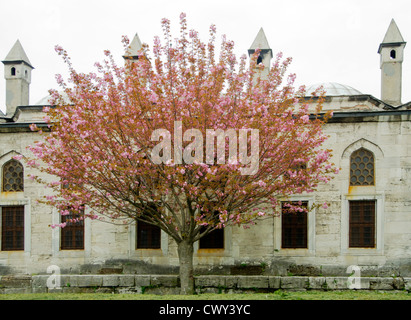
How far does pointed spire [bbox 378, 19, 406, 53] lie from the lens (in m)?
17.5

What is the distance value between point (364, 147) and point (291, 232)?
11.2ft

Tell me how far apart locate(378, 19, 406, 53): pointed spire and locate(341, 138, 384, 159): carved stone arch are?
5.83 metres

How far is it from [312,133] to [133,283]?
269 inches

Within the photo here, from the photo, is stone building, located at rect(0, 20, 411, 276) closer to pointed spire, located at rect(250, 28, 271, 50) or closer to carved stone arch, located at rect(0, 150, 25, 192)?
carved stone arch, located at rect(0, 150, 25, 192)

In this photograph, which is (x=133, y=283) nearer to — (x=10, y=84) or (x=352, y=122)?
(x=352, y=122)

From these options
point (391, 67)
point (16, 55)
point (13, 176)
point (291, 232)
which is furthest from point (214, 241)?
point (16, 55)

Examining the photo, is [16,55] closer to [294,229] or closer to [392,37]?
[294,229]

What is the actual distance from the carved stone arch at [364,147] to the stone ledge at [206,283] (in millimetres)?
3619

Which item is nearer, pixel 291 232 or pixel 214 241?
pixel 291 232

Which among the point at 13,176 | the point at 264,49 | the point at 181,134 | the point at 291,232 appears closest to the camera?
the point at 181,134

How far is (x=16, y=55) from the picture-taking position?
18484mm

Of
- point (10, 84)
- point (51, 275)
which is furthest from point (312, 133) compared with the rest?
point (10, 84)

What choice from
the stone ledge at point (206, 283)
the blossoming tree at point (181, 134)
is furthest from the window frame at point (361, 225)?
the blossoming tree at point (181, 134)

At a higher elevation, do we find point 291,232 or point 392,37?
point 392,37
